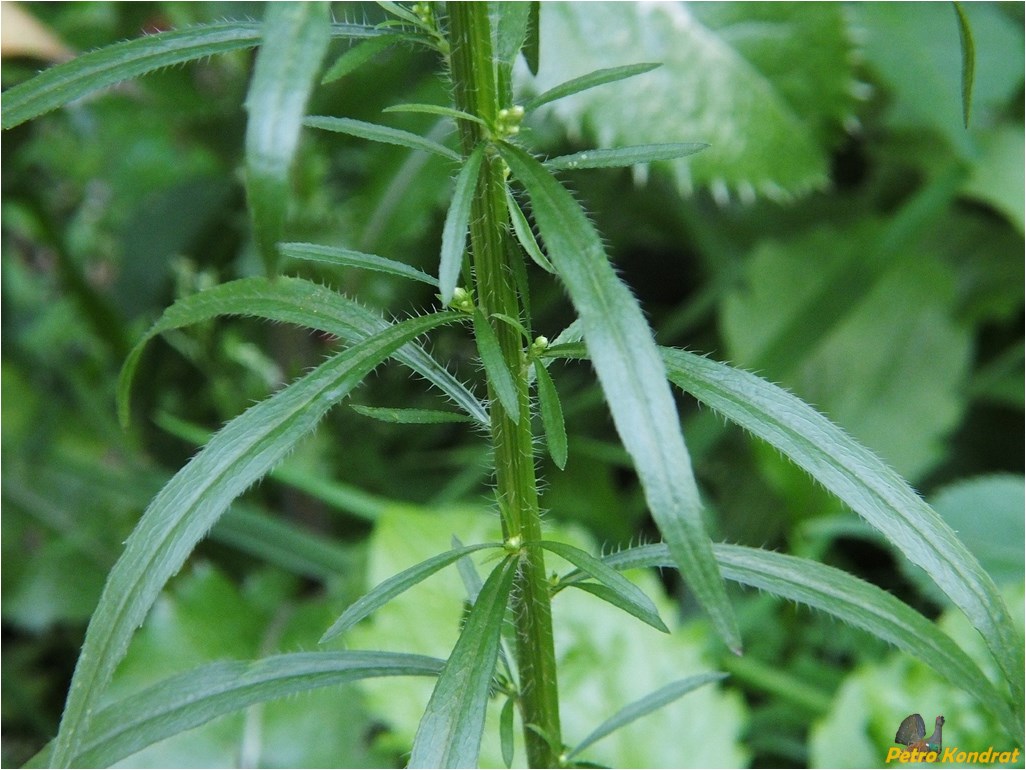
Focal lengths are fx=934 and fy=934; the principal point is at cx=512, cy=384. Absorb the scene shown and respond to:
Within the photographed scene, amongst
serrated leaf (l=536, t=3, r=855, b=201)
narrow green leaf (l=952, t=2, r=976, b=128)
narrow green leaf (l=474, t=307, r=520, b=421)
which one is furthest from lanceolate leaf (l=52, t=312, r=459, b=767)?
serrated leaf (l=536, t=3, r=855, b=201)

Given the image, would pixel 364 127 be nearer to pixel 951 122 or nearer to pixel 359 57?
pixel 359 57

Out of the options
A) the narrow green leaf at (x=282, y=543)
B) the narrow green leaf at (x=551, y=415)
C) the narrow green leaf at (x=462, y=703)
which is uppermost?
the narrow green leaf at (x=282, y=543)

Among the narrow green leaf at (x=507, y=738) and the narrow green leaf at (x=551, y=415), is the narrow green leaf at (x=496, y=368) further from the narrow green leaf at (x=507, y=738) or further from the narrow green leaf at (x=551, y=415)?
the narrow green leaf at (x=507, y=738)

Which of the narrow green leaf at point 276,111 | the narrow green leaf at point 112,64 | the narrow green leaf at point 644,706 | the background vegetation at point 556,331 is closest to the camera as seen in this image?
the narrow green leaf at point 276,111

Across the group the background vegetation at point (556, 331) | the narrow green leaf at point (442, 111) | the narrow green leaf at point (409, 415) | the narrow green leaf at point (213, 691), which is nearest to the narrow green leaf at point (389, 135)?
the narrow green leaf at point (442, 111)

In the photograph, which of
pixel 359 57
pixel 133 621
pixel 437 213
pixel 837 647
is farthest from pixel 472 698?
pixel 437 213

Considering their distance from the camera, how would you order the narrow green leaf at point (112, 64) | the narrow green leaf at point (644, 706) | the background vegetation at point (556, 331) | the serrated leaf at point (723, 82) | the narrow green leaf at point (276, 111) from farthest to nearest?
the serrated leaf at point (723, 82) → the background vegetation at point (556, 331) → the narrow green leaf at point (644, 706) → the narrow green leaf at point (112, 64) → the narrow green leaf at point (276, 111)
